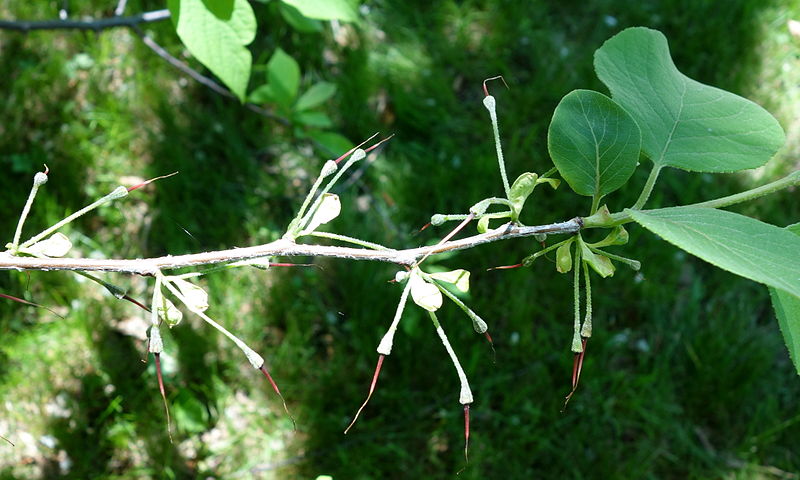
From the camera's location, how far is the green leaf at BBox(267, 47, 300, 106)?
7.39 feet

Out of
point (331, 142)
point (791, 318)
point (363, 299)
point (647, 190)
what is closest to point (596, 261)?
point (647, 190)

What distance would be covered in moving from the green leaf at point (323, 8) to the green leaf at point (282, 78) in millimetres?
785

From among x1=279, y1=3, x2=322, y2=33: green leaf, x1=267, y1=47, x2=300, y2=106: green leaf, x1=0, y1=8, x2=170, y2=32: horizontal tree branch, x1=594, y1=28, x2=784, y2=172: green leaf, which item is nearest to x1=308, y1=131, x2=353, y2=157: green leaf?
x1=267, y1=47, x2=300, y2=106: green leaf

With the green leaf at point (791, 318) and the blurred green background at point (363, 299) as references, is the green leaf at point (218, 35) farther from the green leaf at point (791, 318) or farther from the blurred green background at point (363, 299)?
the blurred green background at point (363, 299)

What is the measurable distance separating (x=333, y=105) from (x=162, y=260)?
2.53 metres

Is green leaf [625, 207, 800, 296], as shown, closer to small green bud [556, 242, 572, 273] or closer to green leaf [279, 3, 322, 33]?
small green bud [556, 242, 572, 273]

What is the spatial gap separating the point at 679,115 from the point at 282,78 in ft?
4.80

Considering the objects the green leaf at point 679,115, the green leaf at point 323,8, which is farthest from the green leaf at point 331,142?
the green leaf at point 679,115

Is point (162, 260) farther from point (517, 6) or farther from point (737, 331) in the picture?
point (517, 6)

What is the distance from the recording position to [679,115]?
1.10 meters

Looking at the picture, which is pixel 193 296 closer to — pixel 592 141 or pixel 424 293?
pixel 424 293

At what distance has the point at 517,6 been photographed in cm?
355

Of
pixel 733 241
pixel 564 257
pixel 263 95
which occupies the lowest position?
pixel 263 95

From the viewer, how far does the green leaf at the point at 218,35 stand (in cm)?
128
